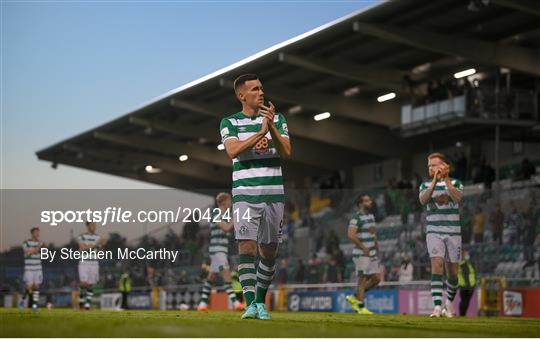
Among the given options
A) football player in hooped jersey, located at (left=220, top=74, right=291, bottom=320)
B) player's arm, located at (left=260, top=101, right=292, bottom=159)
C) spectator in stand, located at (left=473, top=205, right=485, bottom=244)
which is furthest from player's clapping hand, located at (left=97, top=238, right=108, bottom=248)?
player's arm, located at (left=260, top=101, right=292, bottom=159)

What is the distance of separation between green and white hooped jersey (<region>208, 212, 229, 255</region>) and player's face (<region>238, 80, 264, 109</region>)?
443 inches

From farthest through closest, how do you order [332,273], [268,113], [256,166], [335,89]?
[335,89] → [332,273] → [256,166] → [268,113]

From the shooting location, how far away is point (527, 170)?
32.3 meters

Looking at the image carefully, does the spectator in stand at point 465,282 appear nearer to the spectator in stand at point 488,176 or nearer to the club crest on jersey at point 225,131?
the spectator in stand at point 488,176

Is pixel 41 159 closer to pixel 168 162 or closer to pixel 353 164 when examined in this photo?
pixel 168 162

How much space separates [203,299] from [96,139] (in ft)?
79.4

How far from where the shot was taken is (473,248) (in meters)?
22.8

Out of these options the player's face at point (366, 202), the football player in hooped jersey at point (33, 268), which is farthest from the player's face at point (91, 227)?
the player's face at point (366, 202)

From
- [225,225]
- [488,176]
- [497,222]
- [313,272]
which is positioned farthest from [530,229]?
[488,176]

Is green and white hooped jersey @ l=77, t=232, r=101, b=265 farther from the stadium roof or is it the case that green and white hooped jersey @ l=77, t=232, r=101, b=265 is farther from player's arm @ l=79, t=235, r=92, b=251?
the stadium roof

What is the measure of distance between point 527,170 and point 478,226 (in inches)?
403

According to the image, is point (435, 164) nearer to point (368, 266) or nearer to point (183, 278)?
point (368, 266)

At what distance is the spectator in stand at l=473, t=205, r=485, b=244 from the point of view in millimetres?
22500

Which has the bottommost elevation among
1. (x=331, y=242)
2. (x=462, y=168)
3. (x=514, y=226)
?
(x=331, y=242)
